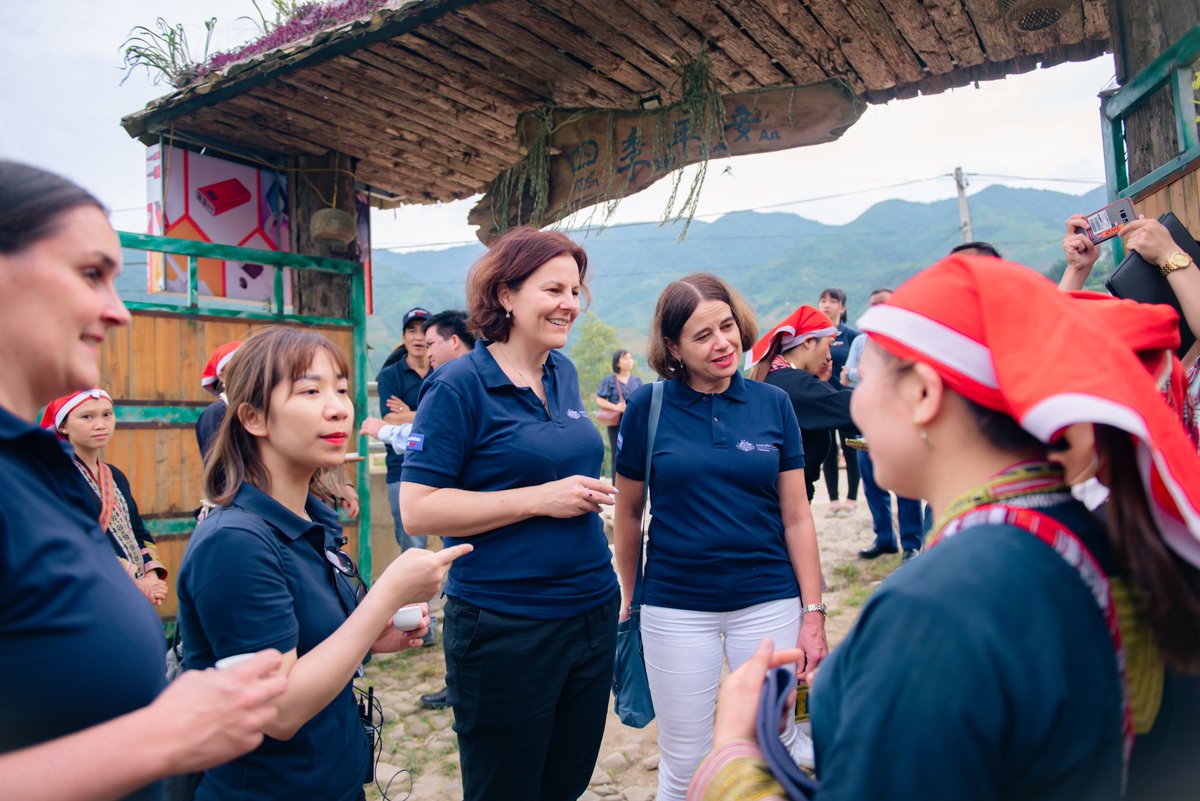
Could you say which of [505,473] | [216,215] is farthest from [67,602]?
[216,215]

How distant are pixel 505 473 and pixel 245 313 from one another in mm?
4092

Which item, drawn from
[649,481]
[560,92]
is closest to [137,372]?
[560,92]

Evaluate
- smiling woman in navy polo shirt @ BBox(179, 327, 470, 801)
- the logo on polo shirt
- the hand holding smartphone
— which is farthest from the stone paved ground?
the hand holding smartphone

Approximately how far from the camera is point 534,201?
19.1ft

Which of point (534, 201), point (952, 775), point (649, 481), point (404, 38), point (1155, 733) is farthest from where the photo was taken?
point (534, 201)

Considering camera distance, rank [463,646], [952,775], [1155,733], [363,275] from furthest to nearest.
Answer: [363,275] → [463,646] → [1155,733] → [952,775]

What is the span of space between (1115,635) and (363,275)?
20.0 feet

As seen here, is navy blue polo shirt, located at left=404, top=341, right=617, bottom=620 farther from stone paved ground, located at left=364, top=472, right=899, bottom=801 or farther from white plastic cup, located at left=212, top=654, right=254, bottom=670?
stone paved ground, located at left=364, top=472, right=899, bottom=801

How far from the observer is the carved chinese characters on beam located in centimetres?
474

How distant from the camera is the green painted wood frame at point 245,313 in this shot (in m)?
5.05

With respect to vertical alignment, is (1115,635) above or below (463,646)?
above

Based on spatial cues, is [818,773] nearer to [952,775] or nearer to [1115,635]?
[952,775]

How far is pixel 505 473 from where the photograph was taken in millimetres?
2246

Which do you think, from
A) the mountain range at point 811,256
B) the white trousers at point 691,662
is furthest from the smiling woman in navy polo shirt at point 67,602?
the mountain range at point 811,256
